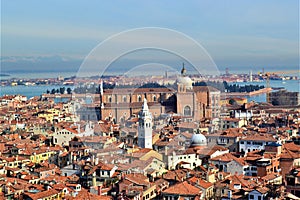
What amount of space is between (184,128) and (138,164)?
15.6 ft

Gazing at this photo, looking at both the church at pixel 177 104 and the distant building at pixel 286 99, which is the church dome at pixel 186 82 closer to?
the church at pixel 177 104

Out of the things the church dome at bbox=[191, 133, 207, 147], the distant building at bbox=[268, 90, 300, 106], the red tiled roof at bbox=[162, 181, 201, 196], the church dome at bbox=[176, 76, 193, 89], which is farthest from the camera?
the distant building at bbox=[268, 90, 300, 106]

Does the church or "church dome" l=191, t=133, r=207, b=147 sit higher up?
the church

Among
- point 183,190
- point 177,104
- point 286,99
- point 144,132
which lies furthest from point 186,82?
point 286,99

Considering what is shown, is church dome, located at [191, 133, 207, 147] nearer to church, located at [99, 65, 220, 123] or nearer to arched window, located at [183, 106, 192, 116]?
church, located at [99, 65, 220, 123]

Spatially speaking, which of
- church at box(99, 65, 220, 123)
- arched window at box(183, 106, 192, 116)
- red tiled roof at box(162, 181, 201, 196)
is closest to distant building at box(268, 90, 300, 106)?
church at box(99, 65, 220, 123)

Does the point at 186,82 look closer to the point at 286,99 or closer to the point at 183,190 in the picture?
the point at 183,190

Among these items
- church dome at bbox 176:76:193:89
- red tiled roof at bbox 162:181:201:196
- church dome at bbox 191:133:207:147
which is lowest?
red tiled roof at bbox 162:181:201:196

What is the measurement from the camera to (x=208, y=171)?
7.07 metres

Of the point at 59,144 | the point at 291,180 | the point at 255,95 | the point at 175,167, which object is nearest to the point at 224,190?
the point at 291,180

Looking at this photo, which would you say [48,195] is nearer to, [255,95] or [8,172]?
[8,172]

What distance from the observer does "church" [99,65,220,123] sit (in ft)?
53.2

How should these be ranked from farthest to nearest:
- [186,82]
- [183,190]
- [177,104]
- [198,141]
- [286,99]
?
[286,99] < [177,104] < [186,82] < [198,141] < [183,190]

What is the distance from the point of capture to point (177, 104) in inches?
645
